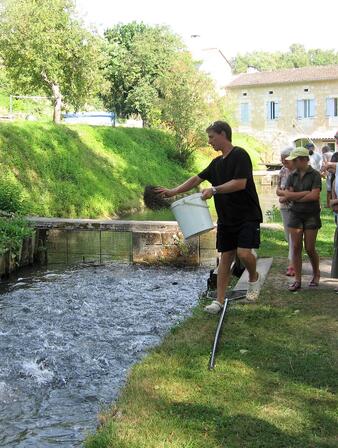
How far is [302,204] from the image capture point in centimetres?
706

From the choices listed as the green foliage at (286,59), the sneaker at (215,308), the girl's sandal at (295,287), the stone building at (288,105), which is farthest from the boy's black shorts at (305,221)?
the green foliage at (286,59)

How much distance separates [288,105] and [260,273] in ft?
142

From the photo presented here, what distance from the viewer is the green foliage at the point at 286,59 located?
9462 cm

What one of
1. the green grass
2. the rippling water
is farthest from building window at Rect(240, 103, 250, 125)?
the green grass

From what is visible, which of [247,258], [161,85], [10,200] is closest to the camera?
[247,258]

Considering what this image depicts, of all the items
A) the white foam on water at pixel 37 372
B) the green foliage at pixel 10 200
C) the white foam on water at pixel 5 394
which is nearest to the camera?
the white foam on water at pixel 5 394

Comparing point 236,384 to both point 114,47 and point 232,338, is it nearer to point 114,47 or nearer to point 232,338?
point 232,338

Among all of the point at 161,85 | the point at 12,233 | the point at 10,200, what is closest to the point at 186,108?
the point at 161,85

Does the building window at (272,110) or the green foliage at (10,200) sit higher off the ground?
the building window at (272,110)

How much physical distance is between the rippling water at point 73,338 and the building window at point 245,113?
40786mm

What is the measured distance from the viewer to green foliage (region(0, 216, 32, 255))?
11.1 m

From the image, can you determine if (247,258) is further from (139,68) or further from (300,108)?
(300,108)

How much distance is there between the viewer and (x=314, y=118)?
159 feet

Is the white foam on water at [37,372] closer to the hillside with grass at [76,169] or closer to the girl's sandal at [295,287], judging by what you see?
the girl's sandal at [295,287]
